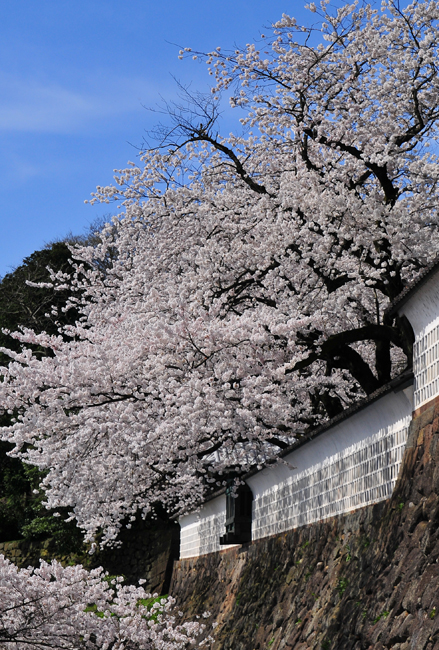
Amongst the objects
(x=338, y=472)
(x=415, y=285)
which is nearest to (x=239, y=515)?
(x=338, y=472)

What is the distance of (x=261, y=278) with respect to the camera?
1219 cm

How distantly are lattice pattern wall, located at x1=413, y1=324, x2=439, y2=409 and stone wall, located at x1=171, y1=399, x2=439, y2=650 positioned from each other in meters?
0.17

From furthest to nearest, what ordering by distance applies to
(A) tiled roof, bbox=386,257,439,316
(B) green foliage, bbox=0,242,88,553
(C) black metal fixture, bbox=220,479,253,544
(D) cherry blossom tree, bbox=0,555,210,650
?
(B) green foliage, bbox=0,242,88,553
(C) black metal fixture, bbox=220,479,253,544
(D) cherry blossom tree, bbox=0,555,210,650
(A) tiled roof, bbox=386,257,439,316

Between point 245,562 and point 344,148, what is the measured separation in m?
7.23

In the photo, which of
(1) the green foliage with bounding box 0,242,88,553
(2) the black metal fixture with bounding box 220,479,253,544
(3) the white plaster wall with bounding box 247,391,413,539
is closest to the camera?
(3) the white plaster wall with bounding box 247,391,413,539

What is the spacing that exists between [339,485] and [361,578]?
1.83 meters

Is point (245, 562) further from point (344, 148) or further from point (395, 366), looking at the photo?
point (344, 148)

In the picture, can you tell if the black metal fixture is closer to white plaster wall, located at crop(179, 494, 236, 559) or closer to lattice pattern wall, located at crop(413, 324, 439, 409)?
white plaster wall, located at crop(179, 494, 236, 559)

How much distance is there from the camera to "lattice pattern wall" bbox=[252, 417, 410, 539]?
25.0 ft

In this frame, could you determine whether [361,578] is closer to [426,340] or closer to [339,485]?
[339,485]

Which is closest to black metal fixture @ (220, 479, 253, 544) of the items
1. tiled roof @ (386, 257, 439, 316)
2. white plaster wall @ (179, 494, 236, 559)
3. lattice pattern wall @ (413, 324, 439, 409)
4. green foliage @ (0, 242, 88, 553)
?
white plaster wall @ (179, 494, 236, 559)

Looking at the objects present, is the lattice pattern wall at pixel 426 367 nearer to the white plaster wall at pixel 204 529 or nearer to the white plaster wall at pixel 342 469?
the white plaster wall at pixel 342 469

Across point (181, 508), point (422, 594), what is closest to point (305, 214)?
point (422, 594)

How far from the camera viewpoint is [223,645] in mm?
11375
